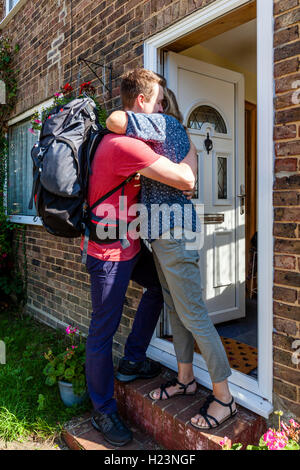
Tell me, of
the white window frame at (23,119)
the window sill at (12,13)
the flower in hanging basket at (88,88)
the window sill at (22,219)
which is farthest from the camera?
the window sill at (12,13)

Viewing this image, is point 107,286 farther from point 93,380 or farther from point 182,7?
point 182,7

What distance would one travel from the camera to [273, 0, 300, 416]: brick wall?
6.03 feet

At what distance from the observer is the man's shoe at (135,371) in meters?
2.45

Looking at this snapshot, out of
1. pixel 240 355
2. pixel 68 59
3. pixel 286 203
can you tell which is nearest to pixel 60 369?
pixel 240 355

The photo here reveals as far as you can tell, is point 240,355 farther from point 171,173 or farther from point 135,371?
point 171,173

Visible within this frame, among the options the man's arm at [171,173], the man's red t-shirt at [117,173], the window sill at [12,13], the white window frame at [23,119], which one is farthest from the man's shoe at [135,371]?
the window sill at [12,13]

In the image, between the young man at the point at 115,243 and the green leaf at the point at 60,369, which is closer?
the young man at the point at 115,243

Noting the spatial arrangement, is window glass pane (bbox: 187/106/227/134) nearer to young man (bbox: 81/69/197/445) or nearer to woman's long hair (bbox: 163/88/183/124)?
woman's long hair (bbox: 163/88/183/124)

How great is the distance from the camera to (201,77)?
3.17 metres

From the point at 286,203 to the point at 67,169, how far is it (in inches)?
44.6

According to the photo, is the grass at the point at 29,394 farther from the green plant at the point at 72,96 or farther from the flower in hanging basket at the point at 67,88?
the flower in hanging basket at the point at 67,88

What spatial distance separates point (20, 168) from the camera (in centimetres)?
546

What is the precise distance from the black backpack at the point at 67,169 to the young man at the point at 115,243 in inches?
2.5

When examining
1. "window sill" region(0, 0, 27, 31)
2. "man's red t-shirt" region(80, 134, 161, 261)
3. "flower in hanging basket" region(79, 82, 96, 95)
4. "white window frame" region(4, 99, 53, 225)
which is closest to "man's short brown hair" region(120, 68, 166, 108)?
"man's red t-shirt" region(80, 134, 161, 261)
